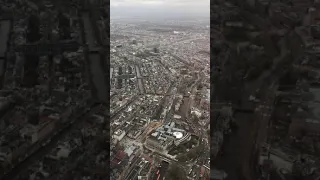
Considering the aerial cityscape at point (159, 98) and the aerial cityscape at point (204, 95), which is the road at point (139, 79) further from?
the aerial cityscape at point (204, 95)

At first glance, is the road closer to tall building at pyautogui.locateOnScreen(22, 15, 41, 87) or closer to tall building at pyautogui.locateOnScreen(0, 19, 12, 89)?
tall building at pyautogui.locateOnScreen(22, 15, 41, 87)

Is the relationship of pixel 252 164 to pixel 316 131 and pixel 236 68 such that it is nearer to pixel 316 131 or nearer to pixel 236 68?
pixel 316 131

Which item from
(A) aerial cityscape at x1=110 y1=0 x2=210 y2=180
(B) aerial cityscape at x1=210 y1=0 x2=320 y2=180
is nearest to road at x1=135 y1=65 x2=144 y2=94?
(A) aerial cityscape at x1=110 y1=0 x2=210 y2=180

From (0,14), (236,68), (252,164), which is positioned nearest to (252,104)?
(236,68)

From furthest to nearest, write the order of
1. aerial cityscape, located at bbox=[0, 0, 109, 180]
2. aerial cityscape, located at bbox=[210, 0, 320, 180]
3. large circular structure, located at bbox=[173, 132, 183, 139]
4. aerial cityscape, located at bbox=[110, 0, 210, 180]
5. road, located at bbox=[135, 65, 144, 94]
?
road, located at bbox=[135, 65, 144, 94] → large circular structure, located at bbox=[173, 132, 183, 139] → aerial cityscape, located at bbox=[110, 0, 210, 180] → aerial cityscape, located at bbox=[0, 0, 109, 180] → aerial cityscape, located at bbox=[210, 0, 320, 180]

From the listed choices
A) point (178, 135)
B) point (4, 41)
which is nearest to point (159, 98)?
point (178, 135)

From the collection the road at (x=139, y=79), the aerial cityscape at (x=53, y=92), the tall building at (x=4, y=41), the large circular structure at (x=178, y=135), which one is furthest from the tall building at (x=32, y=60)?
the large circular structure at (x=178, y=135)
